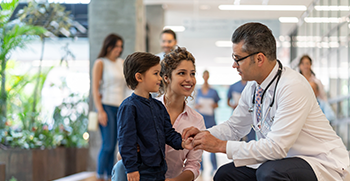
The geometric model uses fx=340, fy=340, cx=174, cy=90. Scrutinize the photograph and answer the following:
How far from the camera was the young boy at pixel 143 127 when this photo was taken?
1.74 metres

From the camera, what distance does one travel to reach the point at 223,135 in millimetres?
2170

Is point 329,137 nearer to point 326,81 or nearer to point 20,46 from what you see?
point 20,46

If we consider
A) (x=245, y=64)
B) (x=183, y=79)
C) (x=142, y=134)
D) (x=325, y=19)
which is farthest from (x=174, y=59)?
(x=325, y=19)

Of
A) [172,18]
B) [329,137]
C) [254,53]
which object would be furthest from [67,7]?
[329,137]

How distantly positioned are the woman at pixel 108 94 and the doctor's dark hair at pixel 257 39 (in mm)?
2211

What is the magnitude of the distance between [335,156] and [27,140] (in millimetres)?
3302

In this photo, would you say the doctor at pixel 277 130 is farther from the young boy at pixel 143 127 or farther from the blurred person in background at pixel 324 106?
the blurred person in background at pixel 324 106

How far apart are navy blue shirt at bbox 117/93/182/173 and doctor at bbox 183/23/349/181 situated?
160 mm

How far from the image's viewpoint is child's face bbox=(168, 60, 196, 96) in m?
2.17

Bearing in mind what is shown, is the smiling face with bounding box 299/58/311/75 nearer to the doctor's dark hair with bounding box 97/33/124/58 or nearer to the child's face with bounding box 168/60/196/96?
the doctor's dark hair with bounding box 97/33/124/58

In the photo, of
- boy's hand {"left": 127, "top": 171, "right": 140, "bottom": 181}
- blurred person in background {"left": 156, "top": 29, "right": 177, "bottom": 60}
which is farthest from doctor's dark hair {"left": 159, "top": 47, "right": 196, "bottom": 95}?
blurred person in background {"left": 156, "top": 29, "right": 177, "bottom": 60}

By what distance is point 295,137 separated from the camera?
5.66 feet

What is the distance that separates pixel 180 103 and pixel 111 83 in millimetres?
1809

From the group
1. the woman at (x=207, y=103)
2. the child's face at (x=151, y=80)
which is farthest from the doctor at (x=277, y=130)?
the woman at (x=207, y=103)
